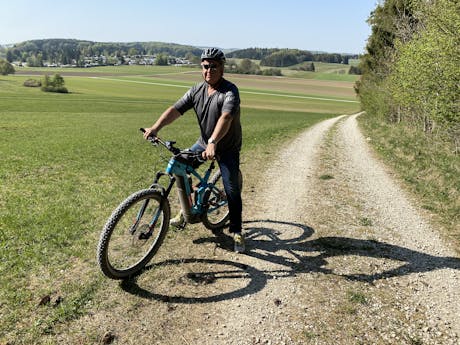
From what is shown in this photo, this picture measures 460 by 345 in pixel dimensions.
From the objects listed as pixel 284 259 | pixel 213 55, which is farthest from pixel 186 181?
pixel 284 259

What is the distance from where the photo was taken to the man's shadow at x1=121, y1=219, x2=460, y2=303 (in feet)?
14.8

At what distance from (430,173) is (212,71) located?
30.5ft

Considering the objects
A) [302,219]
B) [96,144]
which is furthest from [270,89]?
[302,219]

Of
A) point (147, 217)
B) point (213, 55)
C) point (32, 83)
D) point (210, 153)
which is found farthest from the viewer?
point (32, 83)

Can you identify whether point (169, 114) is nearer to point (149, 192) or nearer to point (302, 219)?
point (149, 192)

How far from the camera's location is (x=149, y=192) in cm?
462

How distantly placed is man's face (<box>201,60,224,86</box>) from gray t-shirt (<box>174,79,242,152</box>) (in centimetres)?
13

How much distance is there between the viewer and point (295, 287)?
4.63 m

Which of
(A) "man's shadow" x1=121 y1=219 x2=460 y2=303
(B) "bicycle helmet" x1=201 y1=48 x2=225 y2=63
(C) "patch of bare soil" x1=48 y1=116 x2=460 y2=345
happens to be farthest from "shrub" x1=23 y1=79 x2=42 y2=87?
(B) "bicycle helmet" x1=201 y1=48 x2=225 y2=63

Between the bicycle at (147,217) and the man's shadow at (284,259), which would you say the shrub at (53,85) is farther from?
the bicycle at (147,217)

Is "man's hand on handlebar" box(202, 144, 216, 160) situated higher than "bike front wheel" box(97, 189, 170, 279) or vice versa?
"man's hand on handlebar" box(202, 144, 216, 160)

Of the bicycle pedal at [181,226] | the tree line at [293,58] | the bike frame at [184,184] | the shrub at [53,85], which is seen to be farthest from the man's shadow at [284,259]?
the tree line at [293,58]

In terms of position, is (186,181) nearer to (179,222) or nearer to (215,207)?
(179,222)

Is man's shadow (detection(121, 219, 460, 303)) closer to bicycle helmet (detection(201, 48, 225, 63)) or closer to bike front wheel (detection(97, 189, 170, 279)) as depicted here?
bike front wheel (detection(97, 189, 170, 279))
